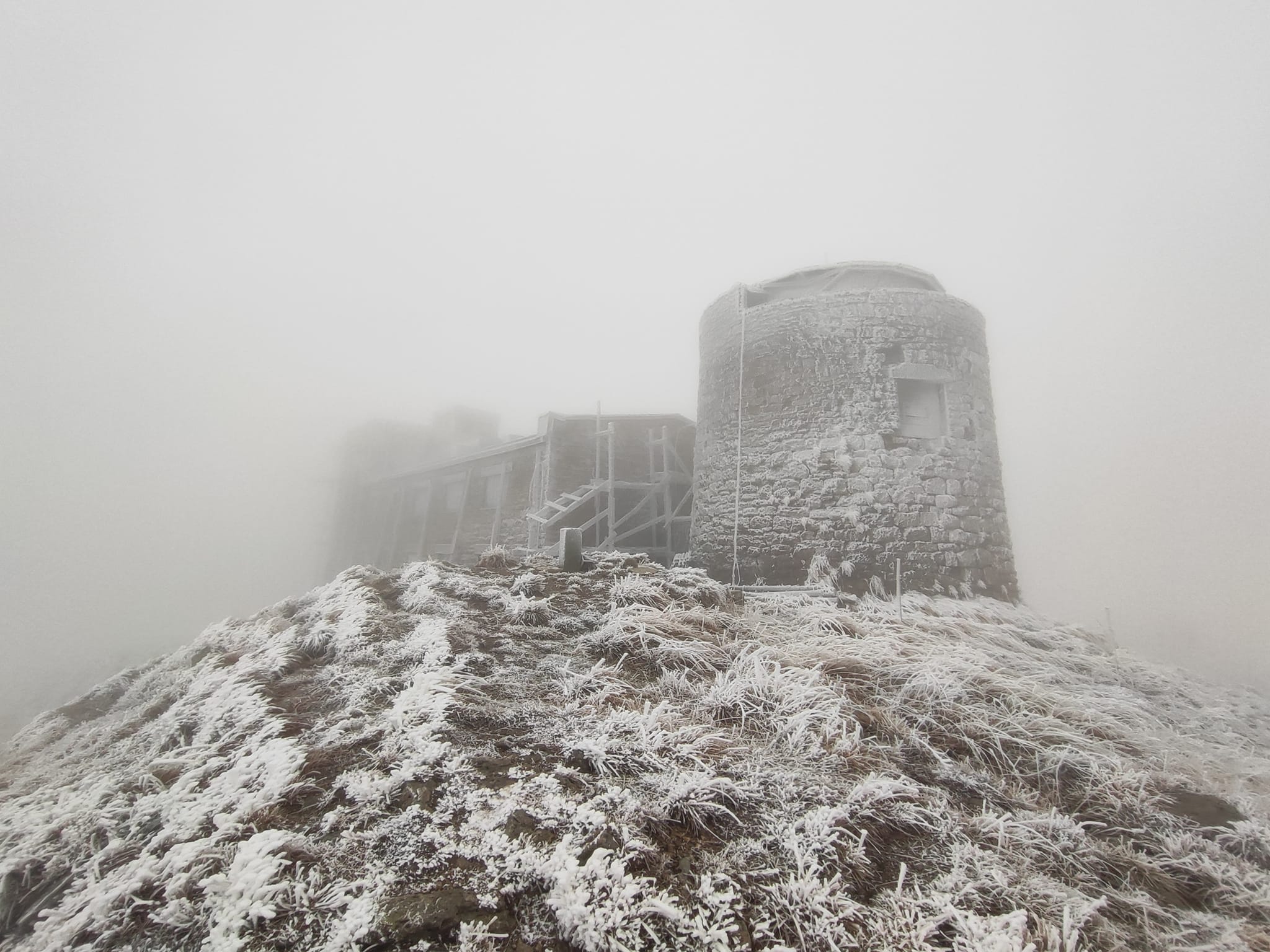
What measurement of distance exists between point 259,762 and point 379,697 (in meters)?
0.66

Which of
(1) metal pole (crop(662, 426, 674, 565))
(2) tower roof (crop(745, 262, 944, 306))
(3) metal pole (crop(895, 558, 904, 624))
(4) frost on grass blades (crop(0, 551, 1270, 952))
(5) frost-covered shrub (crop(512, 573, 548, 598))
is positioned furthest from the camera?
(1) metal pole (crop(662, 426, 674, 565))

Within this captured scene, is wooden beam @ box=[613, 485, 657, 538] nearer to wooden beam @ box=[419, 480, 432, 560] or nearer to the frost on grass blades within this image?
the frost on grass blades

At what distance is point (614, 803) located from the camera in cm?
224

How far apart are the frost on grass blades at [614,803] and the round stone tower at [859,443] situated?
2.91m

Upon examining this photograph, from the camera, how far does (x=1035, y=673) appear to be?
4789 mm

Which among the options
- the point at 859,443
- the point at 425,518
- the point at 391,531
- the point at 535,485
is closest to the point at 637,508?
the point at 535,485

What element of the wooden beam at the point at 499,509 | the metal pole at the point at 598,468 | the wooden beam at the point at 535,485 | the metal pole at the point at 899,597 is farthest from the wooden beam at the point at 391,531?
the metal pole at the point at 899,597

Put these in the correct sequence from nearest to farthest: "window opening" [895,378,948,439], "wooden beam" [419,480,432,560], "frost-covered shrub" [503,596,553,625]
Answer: "frost-covered shrub" [503,596,553,625], "window opening" [895,378,948,439], "wooden beam" [419,480,432,560]

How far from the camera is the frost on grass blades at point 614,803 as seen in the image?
1807 mm

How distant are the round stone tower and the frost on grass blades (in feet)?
9.54

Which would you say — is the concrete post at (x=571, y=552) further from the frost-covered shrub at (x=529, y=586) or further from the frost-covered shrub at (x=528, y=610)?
the frost-covered shrub at (x=528, y=610)

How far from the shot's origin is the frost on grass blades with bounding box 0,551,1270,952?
1.81m

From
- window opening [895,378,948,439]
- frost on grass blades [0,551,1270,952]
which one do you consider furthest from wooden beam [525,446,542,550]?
frost on grass blades [0,551,1270,952]

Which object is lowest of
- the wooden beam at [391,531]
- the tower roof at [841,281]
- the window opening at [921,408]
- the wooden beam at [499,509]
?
the wooden beam at [391,531]
